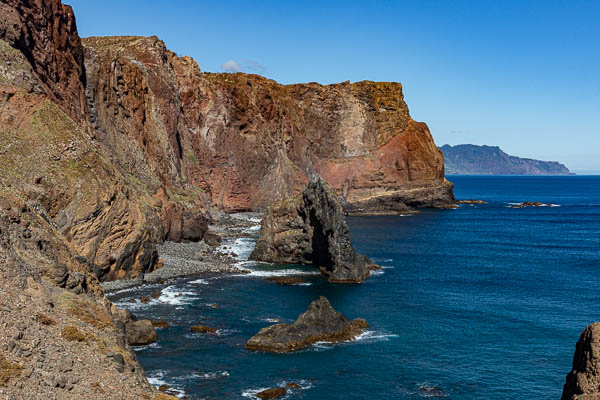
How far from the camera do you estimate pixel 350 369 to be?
39.2 m

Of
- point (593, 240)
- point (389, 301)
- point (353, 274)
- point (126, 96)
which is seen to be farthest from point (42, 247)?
point (593, 240)

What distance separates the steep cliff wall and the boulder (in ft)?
144

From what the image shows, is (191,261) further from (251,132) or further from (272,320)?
(251,132)

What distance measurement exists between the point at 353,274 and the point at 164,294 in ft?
76.1

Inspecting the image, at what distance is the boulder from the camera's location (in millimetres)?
42375

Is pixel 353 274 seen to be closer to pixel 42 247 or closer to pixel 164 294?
pixel 164 294

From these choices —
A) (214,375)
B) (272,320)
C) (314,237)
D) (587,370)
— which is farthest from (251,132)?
(587,370)

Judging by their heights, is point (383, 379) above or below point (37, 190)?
below

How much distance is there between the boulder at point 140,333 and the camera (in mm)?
42375

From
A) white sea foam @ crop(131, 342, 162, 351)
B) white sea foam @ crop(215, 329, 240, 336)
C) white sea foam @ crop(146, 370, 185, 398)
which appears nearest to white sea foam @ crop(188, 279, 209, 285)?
white sea foam @ crop(215, 329, 240, 336)

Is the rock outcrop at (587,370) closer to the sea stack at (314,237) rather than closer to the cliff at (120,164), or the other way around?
the cliff at (120,164)

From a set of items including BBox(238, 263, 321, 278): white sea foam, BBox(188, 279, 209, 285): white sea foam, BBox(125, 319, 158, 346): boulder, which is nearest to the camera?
BBox(125, 319, 158, 346): boulder

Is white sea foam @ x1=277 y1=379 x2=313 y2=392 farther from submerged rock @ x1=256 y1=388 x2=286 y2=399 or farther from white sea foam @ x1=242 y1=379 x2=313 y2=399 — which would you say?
submerged rock @ x1=256 y1=388 x2=286 y2=399

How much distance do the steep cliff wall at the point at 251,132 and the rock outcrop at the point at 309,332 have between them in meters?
48.4
